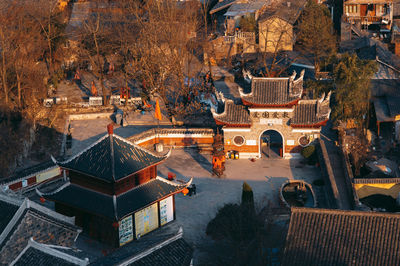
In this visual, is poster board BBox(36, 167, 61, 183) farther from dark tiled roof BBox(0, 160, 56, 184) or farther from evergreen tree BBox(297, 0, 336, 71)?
evergreen tree BBox(297, 0, 336, 71)

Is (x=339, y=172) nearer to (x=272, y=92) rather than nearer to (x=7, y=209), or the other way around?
(x=272, y=92)

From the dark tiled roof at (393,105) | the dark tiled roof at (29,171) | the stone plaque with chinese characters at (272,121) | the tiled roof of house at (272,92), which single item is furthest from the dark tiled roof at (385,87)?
the dark tiled roof at (29,171)

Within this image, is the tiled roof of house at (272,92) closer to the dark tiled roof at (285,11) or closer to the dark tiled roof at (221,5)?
the dark tiled roof at (285,11)

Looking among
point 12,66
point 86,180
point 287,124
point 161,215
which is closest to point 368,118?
point 287,124

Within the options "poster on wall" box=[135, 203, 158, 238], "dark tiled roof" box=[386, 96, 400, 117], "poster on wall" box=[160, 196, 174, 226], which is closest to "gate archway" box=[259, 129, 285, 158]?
"dark tiled roof" box=[386, 96, 400, 117]

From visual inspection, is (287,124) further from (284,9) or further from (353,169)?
(284,9)

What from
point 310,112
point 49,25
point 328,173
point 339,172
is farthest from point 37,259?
point 49,25
